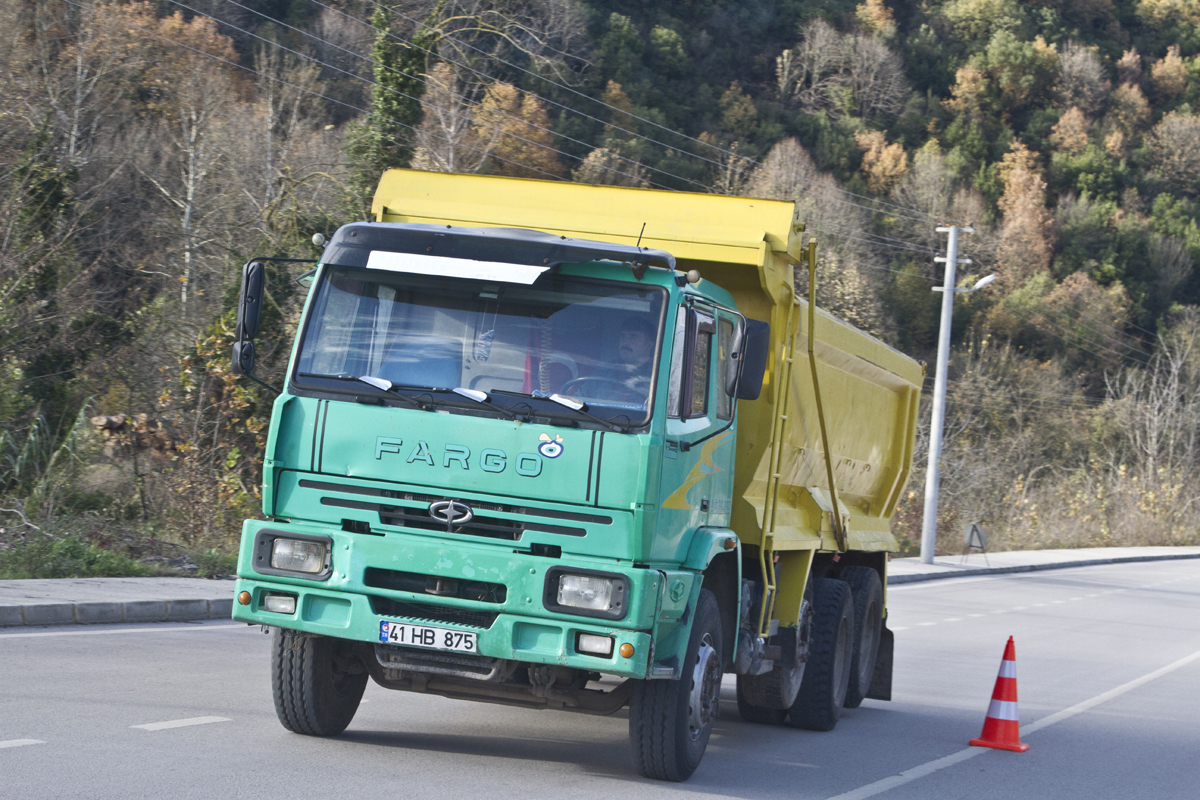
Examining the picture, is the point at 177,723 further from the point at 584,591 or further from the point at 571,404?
the point at 571,404

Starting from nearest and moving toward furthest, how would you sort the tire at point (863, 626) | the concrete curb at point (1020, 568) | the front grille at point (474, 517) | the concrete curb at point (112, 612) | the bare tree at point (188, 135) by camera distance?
the front grille at point (474, 517) < the tire at point (863, 626) < the concrete curb at point (112, 612) < the concrete curb at point (1020, 568) < the bare tree at point (188, 135)

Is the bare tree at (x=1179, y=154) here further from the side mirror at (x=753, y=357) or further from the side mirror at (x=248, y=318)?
the side mirror at (x=248, y=318)

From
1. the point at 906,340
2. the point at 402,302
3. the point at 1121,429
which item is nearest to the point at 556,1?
the point at 906,340

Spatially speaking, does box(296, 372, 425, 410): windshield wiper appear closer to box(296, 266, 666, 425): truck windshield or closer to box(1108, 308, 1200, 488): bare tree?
box(296, 266, 666, 425): truck windshield

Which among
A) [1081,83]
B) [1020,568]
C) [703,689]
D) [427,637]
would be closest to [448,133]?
[1020,568]

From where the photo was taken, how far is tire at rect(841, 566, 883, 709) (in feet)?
33.7

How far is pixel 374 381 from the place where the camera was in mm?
6434

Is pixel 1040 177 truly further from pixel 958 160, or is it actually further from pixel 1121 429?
pixel 1121 429

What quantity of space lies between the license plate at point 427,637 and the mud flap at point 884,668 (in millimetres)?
5564

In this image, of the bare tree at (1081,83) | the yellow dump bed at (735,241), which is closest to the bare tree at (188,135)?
the yellow dump bed at (735,241)

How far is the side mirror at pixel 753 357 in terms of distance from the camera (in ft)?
22.7

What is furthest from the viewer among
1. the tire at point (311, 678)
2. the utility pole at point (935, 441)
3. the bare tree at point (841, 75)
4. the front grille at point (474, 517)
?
the bare tree at point (841, 75)

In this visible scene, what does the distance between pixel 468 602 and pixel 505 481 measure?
0.59 m

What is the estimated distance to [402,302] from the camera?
21.6 ft
